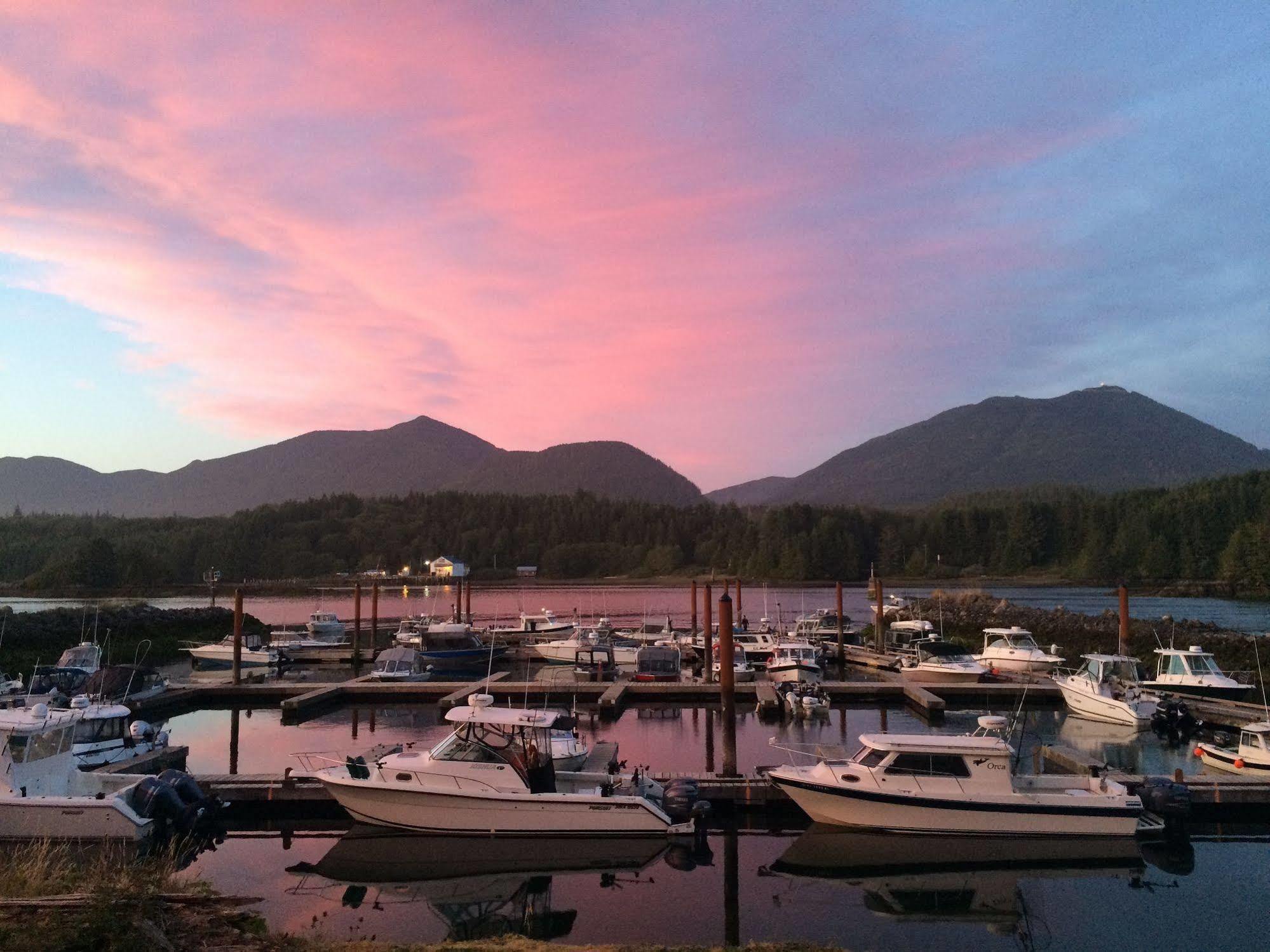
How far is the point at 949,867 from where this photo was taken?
15758 mm

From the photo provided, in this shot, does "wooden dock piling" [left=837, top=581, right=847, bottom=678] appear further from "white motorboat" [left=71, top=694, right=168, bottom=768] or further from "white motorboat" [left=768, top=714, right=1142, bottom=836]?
"white motorboat" [left=71, top=694, right=168, bottom=768]

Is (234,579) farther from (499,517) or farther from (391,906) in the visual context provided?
(391,906)

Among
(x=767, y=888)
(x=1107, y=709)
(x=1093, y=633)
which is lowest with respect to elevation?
(x=767, y=888)

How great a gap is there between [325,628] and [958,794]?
46.2m

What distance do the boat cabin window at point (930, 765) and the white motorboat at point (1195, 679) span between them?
1652cm

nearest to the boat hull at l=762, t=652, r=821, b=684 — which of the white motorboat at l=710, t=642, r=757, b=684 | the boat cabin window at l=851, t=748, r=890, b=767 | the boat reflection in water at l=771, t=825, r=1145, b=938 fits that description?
the white motorboat at l=710, t=642, r=757, b=684

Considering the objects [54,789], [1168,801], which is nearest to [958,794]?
[1168,801]

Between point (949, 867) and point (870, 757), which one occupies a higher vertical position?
point (870, 757)

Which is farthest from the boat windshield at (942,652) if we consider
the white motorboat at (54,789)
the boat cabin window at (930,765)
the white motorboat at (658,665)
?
the white motorboat at (54,789)

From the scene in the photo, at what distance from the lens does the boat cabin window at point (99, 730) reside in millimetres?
19484

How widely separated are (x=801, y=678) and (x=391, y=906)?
22659 millimetres

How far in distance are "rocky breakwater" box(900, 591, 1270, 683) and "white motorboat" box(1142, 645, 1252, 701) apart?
1.55 metres

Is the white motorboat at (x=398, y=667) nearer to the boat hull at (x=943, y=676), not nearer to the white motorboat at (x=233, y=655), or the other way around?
the white motorboat at (x=233, y=655)

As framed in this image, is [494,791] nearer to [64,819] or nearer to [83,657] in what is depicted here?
[64,819]
